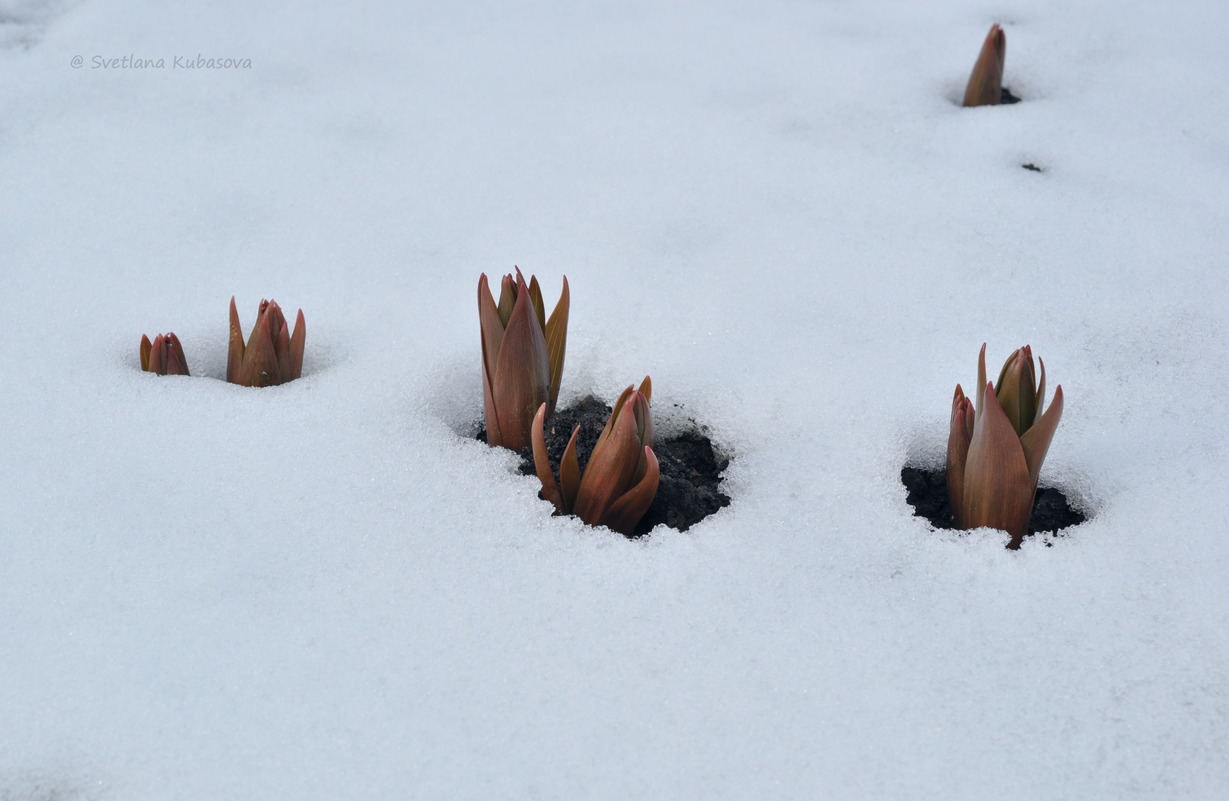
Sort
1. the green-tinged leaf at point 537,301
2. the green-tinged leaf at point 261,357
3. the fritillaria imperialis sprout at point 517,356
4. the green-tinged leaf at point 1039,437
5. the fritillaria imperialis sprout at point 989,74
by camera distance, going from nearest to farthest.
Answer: the green-tinged leaf at point 1039,437 < the fritillaria imperialis sprout at point 517,356 < the green-tinged leaf at point 537,301 < the green-tinged leaf at point 261,357 < the fritillaria imperialis sprout at point 989,74

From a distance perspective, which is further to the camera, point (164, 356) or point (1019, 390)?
point (164, 356)

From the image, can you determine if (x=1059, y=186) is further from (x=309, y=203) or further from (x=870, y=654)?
(x=309, y=203)

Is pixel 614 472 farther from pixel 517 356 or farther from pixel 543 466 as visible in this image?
pixel 517 356

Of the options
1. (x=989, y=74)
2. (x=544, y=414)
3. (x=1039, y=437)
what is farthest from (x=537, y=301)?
(x=989, y=74)

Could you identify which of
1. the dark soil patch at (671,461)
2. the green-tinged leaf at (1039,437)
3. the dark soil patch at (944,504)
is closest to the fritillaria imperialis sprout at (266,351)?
the dark soil patch at (671,461)

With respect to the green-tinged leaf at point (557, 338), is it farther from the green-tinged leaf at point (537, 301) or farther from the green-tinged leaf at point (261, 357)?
the green-tinged leaf at point (261, 357)

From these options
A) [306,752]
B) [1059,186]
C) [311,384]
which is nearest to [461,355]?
[311,384]
